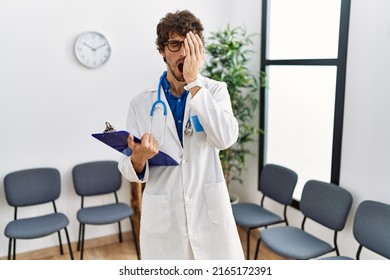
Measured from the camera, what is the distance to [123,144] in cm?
146

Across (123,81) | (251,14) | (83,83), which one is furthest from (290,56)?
(83,83)

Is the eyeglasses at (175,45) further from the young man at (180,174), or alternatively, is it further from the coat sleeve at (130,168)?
the coat sleeve at (130,168)

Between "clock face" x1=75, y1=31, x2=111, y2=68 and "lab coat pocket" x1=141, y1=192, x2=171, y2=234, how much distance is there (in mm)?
1786

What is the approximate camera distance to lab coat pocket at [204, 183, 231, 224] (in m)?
1.61

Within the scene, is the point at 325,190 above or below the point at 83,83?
below

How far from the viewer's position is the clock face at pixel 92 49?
9.87 ft

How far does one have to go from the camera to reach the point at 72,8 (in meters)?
2.94

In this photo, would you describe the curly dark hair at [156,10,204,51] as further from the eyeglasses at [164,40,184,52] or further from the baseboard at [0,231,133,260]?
the baseboard at [0,231,133,260]

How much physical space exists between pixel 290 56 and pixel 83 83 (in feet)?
5.64

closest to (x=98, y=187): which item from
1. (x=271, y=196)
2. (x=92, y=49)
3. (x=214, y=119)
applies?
(x=92, y=49)

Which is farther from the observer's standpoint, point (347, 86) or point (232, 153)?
point (232, 153)

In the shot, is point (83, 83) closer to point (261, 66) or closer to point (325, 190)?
point (261, 66)

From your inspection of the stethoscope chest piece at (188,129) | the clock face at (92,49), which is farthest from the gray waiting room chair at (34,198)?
the stethoscope chest piece at (188,129)

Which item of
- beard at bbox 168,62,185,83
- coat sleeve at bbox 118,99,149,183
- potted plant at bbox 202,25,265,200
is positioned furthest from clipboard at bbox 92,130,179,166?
potted plant at bbox 202,25,265,200
